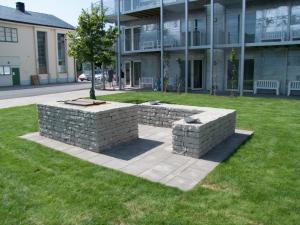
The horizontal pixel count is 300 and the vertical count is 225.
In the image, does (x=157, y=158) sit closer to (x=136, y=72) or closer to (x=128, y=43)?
(x=128, y=43)

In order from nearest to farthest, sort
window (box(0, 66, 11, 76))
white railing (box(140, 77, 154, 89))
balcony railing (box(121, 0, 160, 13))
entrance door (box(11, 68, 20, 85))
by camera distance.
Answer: balcony railing (box(121, 0, 160, 13)) → white railing (box(140, 77, 154, 89)) → window (box(0, 66, 11, 76)) → entrance door (box(11, 68, 20, 85))

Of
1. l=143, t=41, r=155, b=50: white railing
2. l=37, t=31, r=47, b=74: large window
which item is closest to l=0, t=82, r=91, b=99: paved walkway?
l=143, t=41, r=155, b=50: white railing

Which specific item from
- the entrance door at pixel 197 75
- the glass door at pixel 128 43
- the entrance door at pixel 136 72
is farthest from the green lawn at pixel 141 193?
the entrance door at pixel 136 72

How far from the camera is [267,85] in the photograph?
17.5 metres

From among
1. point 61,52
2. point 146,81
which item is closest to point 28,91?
point 146,81

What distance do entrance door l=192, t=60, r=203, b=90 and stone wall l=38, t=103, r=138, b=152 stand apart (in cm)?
1436

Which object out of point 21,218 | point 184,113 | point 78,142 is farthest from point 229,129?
point 21,218

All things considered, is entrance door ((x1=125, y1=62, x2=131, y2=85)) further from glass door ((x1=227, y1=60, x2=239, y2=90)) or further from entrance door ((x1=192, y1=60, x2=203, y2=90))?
glass door ((x1=227, y1=60, x2=239, y2=90))

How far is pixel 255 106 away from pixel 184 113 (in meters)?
5.67

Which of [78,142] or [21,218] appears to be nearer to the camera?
[21,218]

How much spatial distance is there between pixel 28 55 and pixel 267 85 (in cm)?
2618

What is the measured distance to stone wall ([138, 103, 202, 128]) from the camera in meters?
8.08

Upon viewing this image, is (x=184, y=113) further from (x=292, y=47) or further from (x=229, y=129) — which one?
(x=292, y=47)

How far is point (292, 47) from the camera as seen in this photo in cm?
1694
